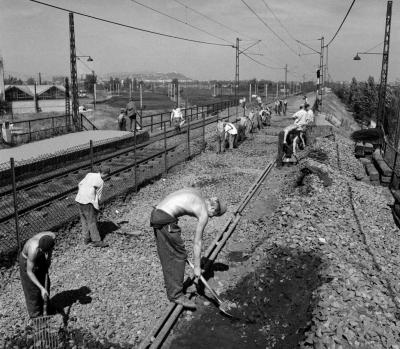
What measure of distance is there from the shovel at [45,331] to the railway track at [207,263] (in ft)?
3.74

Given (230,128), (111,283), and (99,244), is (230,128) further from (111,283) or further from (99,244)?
(111,283)

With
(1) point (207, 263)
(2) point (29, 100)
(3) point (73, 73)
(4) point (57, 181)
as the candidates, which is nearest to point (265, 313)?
(1) point (207, 263)

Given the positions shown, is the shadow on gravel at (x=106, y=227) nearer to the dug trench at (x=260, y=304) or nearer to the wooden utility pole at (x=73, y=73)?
the dug trench at (x=260, y=304)

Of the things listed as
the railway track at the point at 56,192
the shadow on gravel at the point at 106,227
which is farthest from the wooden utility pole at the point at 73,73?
the shadow on gravel at the point at 106,227

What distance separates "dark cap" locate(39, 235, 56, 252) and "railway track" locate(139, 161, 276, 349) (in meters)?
1.59

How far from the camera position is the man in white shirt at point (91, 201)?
8.61 m

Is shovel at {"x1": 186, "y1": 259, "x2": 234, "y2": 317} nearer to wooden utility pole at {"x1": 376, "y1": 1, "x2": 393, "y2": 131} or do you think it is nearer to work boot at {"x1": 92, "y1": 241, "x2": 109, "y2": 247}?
work boot at {"x1": 92, "y1": 241, "x2": 109, "y2": 247}

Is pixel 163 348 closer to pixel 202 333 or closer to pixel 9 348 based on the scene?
pixel 202 333

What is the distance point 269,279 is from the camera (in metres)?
7.28

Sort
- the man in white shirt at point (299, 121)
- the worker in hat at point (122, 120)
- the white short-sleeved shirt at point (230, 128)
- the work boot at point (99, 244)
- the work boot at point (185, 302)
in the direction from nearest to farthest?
the work boot at point (185, 302), the work boot at point (99, 244), the man in white shirt at point (299, 121), the white short-sleeved shirt at point (230, 128), the worker in hat at point (122, 120)

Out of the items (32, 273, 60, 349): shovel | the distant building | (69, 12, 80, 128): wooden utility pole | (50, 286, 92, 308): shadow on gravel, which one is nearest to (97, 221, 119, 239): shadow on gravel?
(50, 286, 92, 308): shadow on gravel

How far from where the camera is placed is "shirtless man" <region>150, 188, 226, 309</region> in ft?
19.2

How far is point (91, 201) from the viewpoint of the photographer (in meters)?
8.61

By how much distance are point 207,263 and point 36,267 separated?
2.87 m
